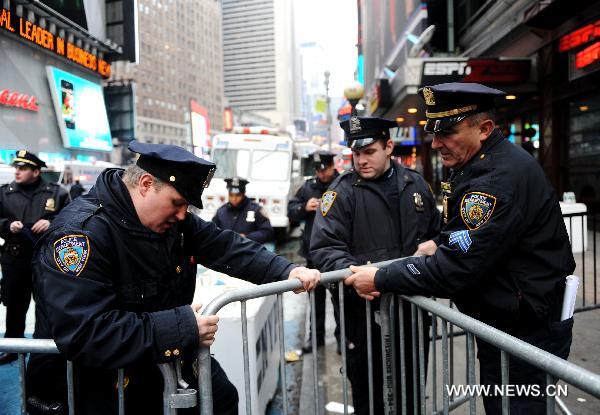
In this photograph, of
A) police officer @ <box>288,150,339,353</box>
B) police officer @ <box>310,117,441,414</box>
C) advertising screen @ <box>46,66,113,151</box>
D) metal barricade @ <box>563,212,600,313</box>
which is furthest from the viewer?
advertising screen @ <box>46,66,113,151</box>

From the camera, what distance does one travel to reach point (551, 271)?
7.02 feet

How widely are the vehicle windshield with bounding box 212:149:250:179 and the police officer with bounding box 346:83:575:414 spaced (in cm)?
→ 1094

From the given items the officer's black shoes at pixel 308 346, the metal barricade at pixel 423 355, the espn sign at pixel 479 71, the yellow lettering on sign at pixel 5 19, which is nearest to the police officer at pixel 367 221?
the metal barricade at pixel 423 355

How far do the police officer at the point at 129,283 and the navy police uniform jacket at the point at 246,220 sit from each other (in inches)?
141

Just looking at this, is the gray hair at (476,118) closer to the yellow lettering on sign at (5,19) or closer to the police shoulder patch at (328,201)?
the police shoulder patch at (328,201)

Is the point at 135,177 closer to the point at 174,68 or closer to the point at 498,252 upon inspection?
the point at 498,252

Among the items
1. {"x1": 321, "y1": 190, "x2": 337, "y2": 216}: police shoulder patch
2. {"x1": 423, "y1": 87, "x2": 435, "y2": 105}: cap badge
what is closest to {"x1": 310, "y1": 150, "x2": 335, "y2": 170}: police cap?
{"x1": 321, "y1": 190, "x2": 337, "y2": 216}: police shoulder patch

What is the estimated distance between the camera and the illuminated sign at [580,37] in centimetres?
941

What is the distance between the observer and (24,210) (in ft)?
17.0

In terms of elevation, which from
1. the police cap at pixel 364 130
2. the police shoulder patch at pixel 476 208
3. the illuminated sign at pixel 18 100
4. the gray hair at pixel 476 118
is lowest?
the police shoulder patch at pixel 476 208

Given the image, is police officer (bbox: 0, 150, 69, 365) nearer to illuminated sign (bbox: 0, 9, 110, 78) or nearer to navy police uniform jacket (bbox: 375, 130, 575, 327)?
navy police uniform jacket (bbox: 375, 130, 575, 327)

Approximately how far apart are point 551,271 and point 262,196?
33.7ft

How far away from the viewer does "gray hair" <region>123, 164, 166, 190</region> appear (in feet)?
7.00

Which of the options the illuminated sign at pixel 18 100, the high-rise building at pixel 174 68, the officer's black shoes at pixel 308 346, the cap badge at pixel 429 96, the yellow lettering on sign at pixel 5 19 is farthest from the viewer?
the high-rise building at pixel 174 68
